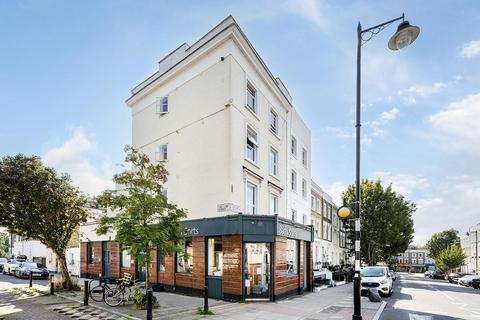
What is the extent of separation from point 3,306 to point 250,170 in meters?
12.5

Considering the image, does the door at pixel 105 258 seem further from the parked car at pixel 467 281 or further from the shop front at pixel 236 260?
the parked car at pixel 467 281

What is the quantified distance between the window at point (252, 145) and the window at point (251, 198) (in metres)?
1.47

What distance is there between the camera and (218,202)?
1747 cm

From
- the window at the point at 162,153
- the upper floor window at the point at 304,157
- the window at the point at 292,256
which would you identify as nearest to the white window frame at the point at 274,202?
the window at the point at 292,256

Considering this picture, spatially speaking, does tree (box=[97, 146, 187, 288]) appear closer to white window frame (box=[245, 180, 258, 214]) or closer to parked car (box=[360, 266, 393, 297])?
white window frame (box=[245, 180, 258, 214])

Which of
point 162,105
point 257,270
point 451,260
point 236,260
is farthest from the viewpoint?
point 451,260

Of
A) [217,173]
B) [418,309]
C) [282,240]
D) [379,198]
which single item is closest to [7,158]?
[217,173]

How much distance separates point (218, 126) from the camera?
18109 millimetres

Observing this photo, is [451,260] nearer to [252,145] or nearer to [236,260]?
[252,145]

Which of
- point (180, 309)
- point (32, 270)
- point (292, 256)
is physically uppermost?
point (292, 256)

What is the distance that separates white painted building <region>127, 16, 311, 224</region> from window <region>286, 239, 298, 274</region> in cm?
238

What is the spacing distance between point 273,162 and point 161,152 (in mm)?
7052

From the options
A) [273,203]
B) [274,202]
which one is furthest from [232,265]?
[274,202]

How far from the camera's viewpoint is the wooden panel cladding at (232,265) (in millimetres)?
15516
